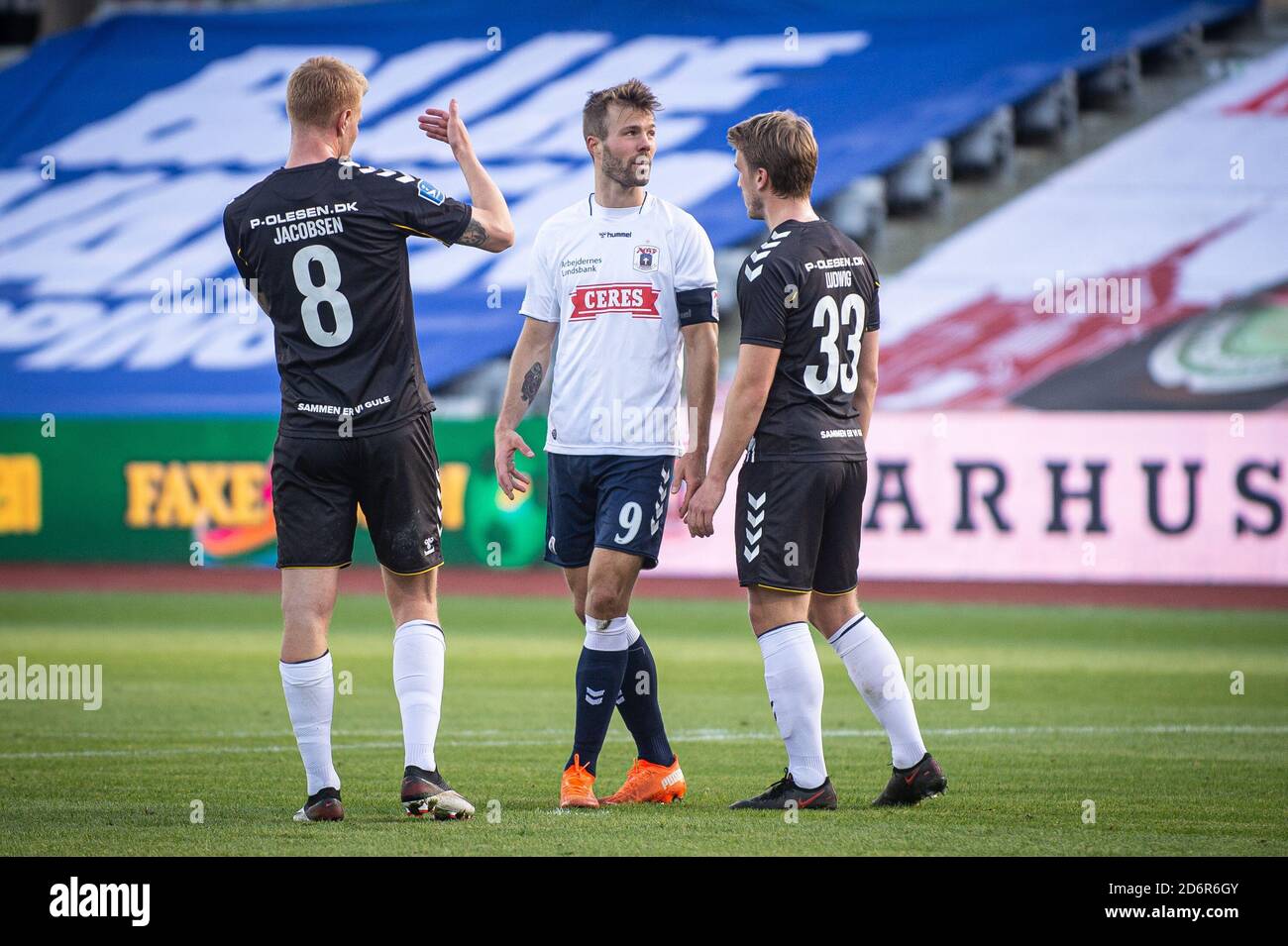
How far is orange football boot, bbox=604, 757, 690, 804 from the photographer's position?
19.7 ft

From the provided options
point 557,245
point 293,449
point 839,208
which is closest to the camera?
point 293,449

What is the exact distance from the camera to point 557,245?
6070 millimetres

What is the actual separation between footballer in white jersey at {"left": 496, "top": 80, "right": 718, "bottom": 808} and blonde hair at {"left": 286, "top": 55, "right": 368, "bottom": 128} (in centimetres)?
81

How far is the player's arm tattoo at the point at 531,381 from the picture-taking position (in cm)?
618

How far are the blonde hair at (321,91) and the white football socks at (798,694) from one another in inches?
88.1

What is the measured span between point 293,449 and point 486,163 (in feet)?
62.7

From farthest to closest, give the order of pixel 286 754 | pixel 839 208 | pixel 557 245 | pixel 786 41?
pixel 786 41 → pixel 839 208 → pixel 286 754 → pixel 557 245

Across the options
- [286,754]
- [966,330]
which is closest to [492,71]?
[966,330]

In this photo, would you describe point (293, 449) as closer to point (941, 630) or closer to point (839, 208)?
point (941, 630)

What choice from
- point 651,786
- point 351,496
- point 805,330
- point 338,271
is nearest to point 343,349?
point 338,271

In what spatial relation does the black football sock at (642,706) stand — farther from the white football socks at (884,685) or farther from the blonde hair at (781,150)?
the blonde hair at (781,150)

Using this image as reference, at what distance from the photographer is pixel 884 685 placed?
19.3 ft

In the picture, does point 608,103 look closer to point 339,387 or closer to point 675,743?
point 339,387

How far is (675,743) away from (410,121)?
18.8m
